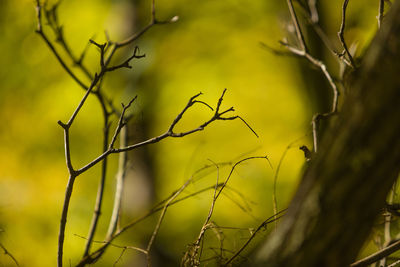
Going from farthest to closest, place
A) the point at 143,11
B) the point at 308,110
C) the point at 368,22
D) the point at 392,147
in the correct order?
1. the point at 143,11
2. the point at 308,110
3. the point at 368,22
4. the point at 392,147

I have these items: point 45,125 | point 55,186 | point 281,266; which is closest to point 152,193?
point 55,186

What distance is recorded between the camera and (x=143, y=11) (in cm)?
900

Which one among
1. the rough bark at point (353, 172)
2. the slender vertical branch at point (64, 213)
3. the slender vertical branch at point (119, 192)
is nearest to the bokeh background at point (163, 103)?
the slender vertical branch at point (119, 192)

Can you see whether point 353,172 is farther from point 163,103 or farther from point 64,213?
point 163,103

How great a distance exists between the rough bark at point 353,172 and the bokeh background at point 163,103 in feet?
21.3

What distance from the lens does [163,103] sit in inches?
350

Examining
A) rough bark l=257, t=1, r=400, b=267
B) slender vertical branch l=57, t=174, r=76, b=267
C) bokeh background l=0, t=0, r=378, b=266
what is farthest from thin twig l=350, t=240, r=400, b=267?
bokeh background l=0, t=0, r=378, b=266

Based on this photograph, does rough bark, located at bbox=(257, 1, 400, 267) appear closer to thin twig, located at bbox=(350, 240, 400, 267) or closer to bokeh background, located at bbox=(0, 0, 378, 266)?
thin twig, located at bbox=(350, 240, 400, 267)

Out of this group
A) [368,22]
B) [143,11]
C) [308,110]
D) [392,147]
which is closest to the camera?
[392,147]

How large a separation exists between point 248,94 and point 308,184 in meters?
7.87

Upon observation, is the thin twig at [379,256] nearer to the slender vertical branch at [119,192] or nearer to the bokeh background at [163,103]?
the slender vertical branch at [119,192]

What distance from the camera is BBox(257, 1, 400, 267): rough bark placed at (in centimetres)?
92

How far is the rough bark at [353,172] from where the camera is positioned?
0.92 meters

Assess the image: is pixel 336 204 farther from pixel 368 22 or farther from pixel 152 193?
pixel 368 22
